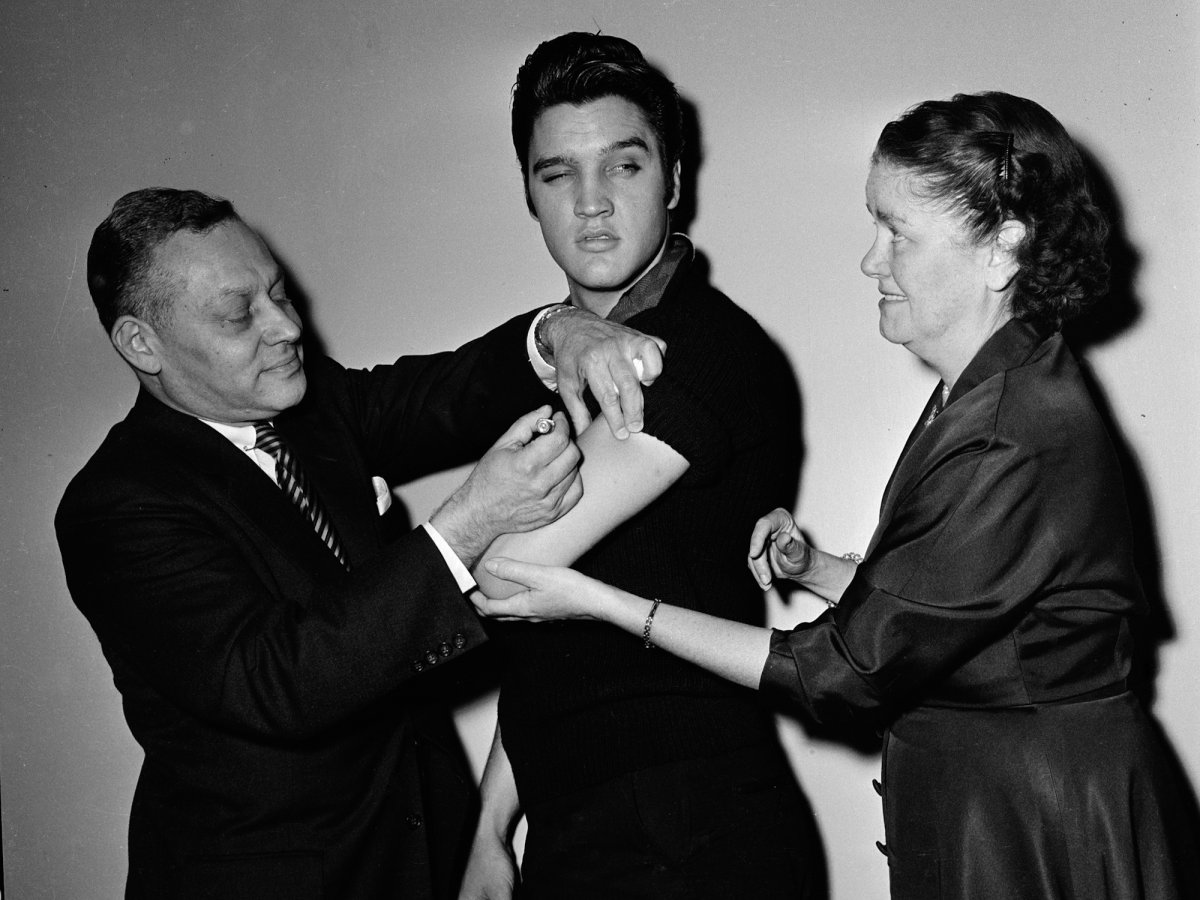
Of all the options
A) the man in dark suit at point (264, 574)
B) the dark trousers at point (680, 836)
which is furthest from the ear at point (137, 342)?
the dark trousers at point (680, 836)

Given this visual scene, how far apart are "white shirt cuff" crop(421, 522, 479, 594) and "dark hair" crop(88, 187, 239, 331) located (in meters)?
0.60

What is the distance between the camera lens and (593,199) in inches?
70.7

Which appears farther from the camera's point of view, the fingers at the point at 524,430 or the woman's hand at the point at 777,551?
the woman's hand at the point at 777,551

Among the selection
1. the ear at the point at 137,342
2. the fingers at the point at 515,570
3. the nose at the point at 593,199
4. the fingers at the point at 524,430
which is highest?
the nose at the point at 593,199

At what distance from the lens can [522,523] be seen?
1564mm

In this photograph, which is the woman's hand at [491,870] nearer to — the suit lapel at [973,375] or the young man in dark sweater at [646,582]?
the young man in dark sweater at [646,582]

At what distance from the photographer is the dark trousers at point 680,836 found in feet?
5.10

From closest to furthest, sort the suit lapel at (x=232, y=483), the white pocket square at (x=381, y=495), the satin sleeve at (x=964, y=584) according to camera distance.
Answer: the satin sleeve at (x=964, y=584), the suit lapel at (x=232, y=483), the white pocket square at (x=381, y=495)

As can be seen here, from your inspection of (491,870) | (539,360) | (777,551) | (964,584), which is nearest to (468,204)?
(539,360)

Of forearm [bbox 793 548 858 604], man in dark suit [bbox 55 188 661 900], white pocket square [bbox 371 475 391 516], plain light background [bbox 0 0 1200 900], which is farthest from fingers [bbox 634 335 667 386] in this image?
plain light background [bbox 0 0 1200 900]

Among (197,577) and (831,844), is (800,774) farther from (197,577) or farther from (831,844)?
(197,577)

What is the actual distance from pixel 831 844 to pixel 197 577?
1.44m

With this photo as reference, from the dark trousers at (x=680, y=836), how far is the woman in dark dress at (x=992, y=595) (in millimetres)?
159

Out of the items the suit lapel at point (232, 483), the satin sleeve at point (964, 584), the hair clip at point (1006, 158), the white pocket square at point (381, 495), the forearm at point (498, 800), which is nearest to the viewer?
Answer: the satin sleeve at point (964, 584)
